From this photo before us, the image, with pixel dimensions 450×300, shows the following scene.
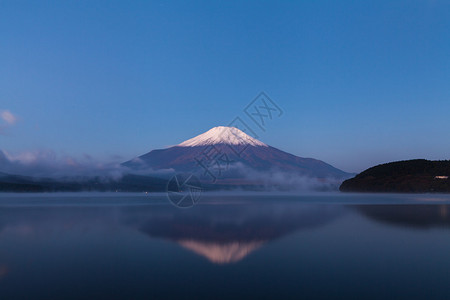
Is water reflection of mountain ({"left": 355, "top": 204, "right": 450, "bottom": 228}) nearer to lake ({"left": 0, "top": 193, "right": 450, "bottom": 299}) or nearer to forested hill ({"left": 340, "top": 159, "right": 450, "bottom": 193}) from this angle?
lake ({"left": 0, "top": 193, "right": 450, "bottom": 299})

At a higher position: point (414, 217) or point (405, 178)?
point (405, 178)

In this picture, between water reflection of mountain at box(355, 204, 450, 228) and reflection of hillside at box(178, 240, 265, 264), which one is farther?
water reflection of mountain at box(355, 204, 450, 228)

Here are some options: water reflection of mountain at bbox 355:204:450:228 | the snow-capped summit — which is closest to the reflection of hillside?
water reflection of mountain at bbox 355:204:450:228

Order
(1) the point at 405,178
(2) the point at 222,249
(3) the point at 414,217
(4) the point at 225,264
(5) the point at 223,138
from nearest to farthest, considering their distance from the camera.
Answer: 1. (4) the point at 225,264
2. (2) the point at 222,249
3. (3) the point at 414,217
4. (1) the point at 405,178
5. (5) the point at 223,138

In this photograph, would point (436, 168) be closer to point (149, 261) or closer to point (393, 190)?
point (393, 190)

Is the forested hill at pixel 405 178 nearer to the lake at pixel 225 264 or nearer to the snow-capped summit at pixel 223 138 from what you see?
the snow-capped summit at pixel 223 138

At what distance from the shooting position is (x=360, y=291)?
7.39 meters

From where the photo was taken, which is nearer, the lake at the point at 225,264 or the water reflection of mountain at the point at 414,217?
the lake at the point at 225,264

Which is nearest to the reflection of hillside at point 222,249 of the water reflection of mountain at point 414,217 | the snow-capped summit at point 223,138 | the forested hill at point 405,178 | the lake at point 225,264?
the lake at point 225,264

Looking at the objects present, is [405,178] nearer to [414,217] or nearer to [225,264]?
[414,217]

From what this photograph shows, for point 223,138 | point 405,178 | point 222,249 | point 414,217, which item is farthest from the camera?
point 223,138

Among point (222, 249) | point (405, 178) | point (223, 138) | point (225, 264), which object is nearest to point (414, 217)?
point (222, 249)

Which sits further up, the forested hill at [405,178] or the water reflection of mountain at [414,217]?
the forested hill at [405,178]

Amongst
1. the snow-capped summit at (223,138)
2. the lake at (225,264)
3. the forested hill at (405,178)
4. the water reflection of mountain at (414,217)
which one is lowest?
the lake at (225,264)
